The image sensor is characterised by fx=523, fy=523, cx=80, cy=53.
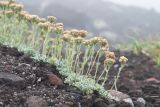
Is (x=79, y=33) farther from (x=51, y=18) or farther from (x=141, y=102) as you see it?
(x=141, y=102)

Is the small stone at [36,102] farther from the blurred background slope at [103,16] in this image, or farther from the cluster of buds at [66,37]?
the blurred background slope at [103,16]

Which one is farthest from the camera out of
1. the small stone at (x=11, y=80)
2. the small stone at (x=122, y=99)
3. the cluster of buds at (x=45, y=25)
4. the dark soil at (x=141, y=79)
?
the dark soil at (x=141, y=79)

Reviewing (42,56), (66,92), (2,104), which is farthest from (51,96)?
(42,56)

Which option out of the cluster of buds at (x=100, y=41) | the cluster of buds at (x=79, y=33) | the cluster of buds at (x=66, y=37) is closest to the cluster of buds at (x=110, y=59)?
the cluster of buds at (x=100, y=41)

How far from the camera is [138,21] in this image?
19.6 meters

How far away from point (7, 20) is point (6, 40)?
255 millimetres

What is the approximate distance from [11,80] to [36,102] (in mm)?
386

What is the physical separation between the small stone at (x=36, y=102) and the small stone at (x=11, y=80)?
10.5 inches

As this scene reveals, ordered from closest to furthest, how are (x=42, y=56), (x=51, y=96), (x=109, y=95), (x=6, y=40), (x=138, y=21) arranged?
1. (x=51, y=96)
2. (x=109, y=95)
3. (x=42, y=56)
4. (x=6, y=40)
5. (x=138, y=21)

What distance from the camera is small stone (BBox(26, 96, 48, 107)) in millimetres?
4125

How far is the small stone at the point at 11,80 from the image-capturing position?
4.39 meters

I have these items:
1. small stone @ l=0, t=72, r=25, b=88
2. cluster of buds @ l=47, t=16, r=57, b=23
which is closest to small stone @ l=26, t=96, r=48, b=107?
small stone @ l=0, t=72, r=25, b=88

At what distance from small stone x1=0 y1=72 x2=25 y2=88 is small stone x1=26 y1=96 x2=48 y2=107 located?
27 cm

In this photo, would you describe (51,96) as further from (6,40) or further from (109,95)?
(6,40)
